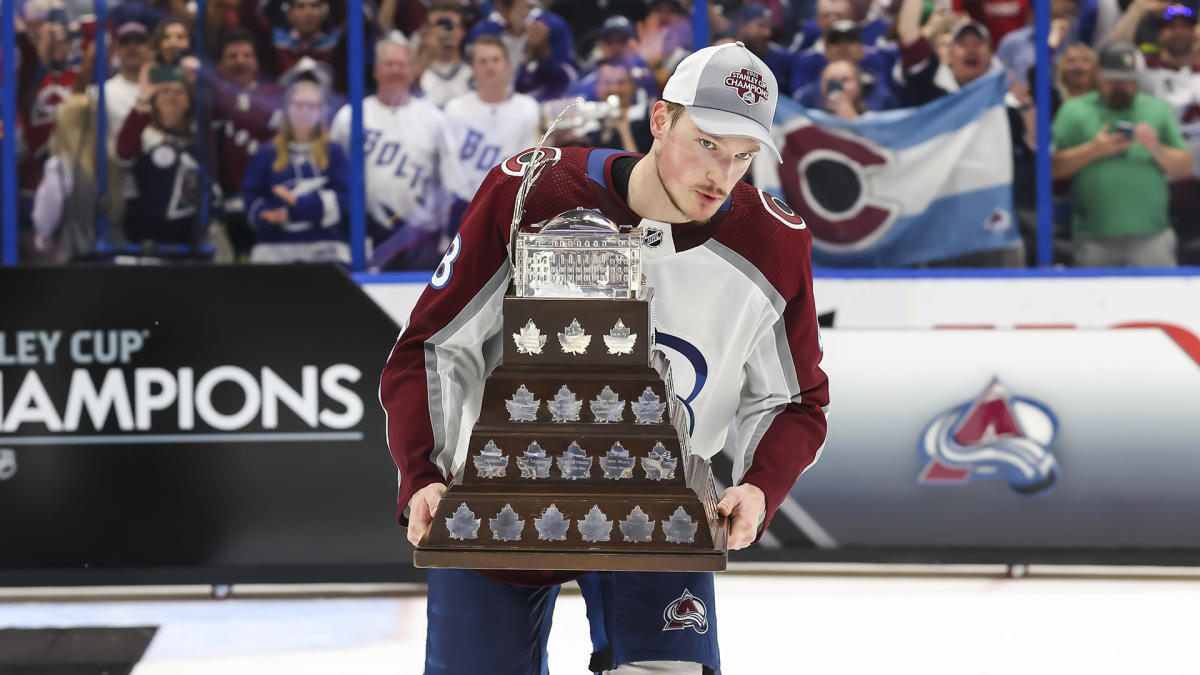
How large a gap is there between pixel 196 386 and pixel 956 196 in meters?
3.33

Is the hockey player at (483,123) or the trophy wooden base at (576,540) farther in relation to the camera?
the hockey player at (483,123)

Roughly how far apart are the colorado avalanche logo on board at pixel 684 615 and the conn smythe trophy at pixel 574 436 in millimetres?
305

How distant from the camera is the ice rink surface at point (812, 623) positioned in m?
4.62

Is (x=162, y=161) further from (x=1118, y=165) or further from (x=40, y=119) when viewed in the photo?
(x=1118, y=165)

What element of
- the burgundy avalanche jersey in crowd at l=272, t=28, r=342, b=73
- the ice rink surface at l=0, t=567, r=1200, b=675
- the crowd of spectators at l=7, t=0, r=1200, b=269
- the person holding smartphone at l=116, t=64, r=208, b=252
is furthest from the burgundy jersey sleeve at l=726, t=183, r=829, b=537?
the person holding smartphone at l=116, t=64, r=208, b=252

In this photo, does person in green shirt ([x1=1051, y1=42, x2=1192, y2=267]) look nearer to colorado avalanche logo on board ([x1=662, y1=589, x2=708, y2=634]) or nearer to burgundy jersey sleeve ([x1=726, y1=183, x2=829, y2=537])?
burgundy jersey sleeve ([x1=726, y1=183, x2=829, y2=537])

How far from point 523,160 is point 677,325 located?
0.44 metres

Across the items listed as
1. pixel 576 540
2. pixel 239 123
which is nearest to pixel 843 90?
pixel 239 123

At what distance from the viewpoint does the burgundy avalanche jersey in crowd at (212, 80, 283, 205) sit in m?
5.51

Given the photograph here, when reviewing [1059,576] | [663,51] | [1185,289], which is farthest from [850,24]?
[1059,576]

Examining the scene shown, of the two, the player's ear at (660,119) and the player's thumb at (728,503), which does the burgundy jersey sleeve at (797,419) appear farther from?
the player's ear at (660,119)

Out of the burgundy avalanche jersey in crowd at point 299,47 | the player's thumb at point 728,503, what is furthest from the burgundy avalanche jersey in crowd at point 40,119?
the player's thumb at point 728,503

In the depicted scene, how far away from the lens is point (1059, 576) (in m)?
5.75

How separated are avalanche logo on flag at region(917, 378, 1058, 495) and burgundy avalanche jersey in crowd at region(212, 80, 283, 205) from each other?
3108 millimetres
